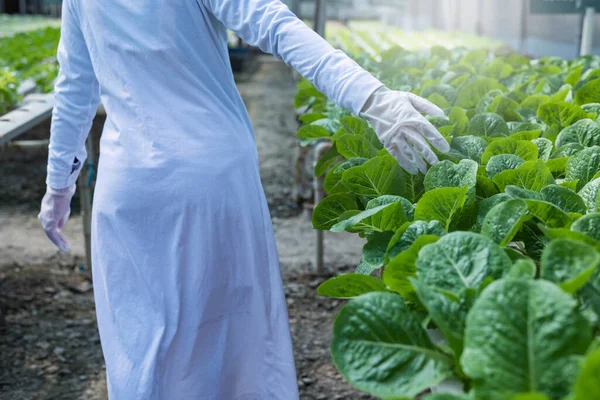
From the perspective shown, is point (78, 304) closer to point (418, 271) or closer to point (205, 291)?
point (205, 291)

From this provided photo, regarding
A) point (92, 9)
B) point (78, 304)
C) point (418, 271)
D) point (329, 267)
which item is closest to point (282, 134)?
point (329, 267)

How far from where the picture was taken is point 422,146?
1650mm

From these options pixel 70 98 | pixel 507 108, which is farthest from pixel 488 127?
pixel 70 98

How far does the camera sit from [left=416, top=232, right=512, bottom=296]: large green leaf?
1152 millimetres

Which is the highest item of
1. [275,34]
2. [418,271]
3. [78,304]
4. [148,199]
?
[275,34]

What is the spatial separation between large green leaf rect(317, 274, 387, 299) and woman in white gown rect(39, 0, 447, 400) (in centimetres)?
69

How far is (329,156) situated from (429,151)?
3.20 ft

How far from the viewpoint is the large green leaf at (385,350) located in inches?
41.7

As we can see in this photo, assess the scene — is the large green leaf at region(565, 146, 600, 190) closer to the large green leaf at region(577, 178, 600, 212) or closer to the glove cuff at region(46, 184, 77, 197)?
the large green leaf at region(577, 178, 600, 212)

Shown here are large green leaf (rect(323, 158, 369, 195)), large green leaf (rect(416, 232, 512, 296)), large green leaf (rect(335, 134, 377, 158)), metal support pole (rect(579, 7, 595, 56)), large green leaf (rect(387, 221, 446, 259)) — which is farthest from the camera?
metal support pole (rect(579, 7, 595, 56))

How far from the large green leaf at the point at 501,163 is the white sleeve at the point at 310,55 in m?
0.31

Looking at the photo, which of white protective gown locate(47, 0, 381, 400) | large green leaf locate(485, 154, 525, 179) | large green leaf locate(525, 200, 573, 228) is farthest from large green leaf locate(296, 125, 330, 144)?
large green leaf locate(525, 200, 573, 228)

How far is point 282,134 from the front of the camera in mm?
8789

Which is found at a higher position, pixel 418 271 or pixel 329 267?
pixel 418 271
